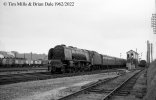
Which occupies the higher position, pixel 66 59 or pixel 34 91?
pixel 66 59

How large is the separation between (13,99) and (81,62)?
22551 millimetres

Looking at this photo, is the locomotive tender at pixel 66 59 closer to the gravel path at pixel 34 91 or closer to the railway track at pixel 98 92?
the gravel path at pixel 34 91

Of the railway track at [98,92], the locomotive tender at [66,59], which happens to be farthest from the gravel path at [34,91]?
the locomotive tender at [66,59]

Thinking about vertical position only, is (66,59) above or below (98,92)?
above

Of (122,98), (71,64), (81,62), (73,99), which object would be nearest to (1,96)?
(73,99)

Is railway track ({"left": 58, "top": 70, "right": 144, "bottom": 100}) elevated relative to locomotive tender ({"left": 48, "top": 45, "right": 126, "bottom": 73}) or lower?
lower

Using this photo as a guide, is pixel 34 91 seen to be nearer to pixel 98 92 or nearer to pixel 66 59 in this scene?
pixel 98 92

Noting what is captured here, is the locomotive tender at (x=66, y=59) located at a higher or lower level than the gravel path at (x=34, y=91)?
higher

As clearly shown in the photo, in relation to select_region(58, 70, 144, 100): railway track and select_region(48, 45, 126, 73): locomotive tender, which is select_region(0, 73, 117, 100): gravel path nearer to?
select_region(58, 70, 144, 100): railway track

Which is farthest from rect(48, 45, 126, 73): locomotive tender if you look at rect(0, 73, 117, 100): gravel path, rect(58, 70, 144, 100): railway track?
rect(58, 70, 144, 100): railway track

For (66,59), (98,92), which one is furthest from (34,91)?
(66,59)

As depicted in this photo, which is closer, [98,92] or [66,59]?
[98,92]

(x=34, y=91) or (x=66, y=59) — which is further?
(x=66, y=59)

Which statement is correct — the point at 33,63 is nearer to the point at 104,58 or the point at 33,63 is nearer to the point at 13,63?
the point at 13,63
